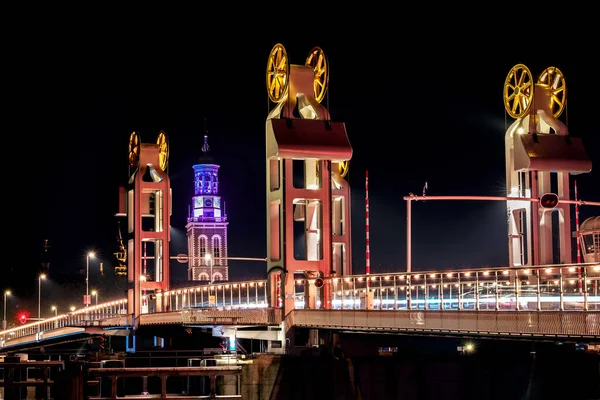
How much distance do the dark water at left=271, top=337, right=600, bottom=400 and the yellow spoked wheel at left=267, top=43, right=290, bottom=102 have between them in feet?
43.0

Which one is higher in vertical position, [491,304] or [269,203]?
[269,203]

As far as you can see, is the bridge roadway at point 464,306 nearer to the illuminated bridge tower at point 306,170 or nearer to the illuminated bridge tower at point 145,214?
the illuminated bridge tower at point 306,170

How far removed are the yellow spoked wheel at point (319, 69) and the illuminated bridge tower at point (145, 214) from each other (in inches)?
1176

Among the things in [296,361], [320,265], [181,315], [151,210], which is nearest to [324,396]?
[296,361]

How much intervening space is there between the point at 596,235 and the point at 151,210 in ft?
122

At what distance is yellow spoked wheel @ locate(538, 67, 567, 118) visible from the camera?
5769 cm

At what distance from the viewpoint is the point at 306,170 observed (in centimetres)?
6141

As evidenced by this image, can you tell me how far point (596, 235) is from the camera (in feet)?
226

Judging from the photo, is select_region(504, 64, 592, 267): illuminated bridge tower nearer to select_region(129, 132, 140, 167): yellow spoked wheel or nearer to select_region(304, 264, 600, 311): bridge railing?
select_region(304, 264, 600, 311): bridge railing

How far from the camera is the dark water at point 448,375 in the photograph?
5134 cm

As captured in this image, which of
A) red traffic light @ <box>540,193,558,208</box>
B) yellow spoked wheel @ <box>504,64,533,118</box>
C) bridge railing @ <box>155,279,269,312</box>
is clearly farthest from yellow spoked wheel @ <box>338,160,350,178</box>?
red traffic light @ <box>540,193,558,208</box>

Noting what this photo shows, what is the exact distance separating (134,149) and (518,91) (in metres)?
43.6

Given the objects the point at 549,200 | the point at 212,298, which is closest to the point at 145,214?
the point at 212,298

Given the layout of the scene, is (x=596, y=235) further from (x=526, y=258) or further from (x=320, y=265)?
(x=320, y=265)
